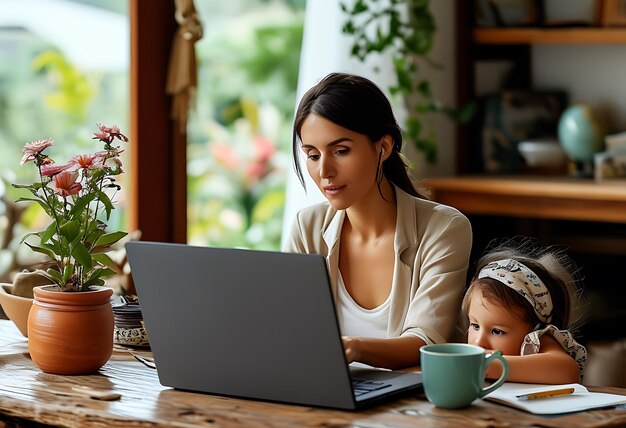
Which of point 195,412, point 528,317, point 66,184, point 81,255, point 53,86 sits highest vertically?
point 53,86

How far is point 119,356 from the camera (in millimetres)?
2039

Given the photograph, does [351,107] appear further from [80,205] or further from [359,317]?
[80,205]

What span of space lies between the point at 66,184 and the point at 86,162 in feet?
0.18

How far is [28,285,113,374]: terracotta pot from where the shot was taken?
1.88 m

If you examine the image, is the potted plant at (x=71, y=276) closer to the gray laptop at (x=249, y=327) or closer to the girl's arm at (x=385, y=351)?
the gray laptop at (x=249, y=327)

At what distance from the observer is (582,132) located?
386cm

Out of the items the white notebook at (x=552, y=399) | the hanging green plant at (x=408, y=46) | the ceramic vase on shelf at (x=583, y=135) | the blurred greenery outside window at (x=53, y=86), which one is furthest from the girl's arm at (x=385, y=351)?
the ceramic vase on shelf at (x=583, y=135)

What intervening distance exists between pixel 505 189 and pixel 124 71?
1.31m

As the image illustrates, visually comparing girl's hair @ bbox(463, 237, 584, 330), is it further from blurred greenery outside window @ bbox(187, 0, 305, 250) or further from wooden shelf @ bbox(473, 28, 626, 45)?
blurred greenery outside window @ bbox(187, 0, 305, 250)

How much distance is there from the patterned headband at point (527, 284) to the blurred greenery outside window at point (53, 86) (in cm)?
156

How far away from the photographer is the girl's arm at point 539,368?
1795mm

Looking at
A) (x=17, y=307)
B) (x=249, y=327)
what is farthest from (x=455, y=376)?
(x=17, y=307)

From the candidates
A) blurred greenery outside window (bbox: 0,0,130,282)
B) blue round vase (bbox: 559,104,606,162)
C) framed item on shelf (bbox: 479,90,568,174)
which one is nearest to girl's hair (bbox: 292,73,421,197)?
blurred greenery outside window (bbox: 0,0,130,282)

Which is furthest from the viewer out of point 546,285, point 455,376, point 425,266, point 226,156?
point 226,156
